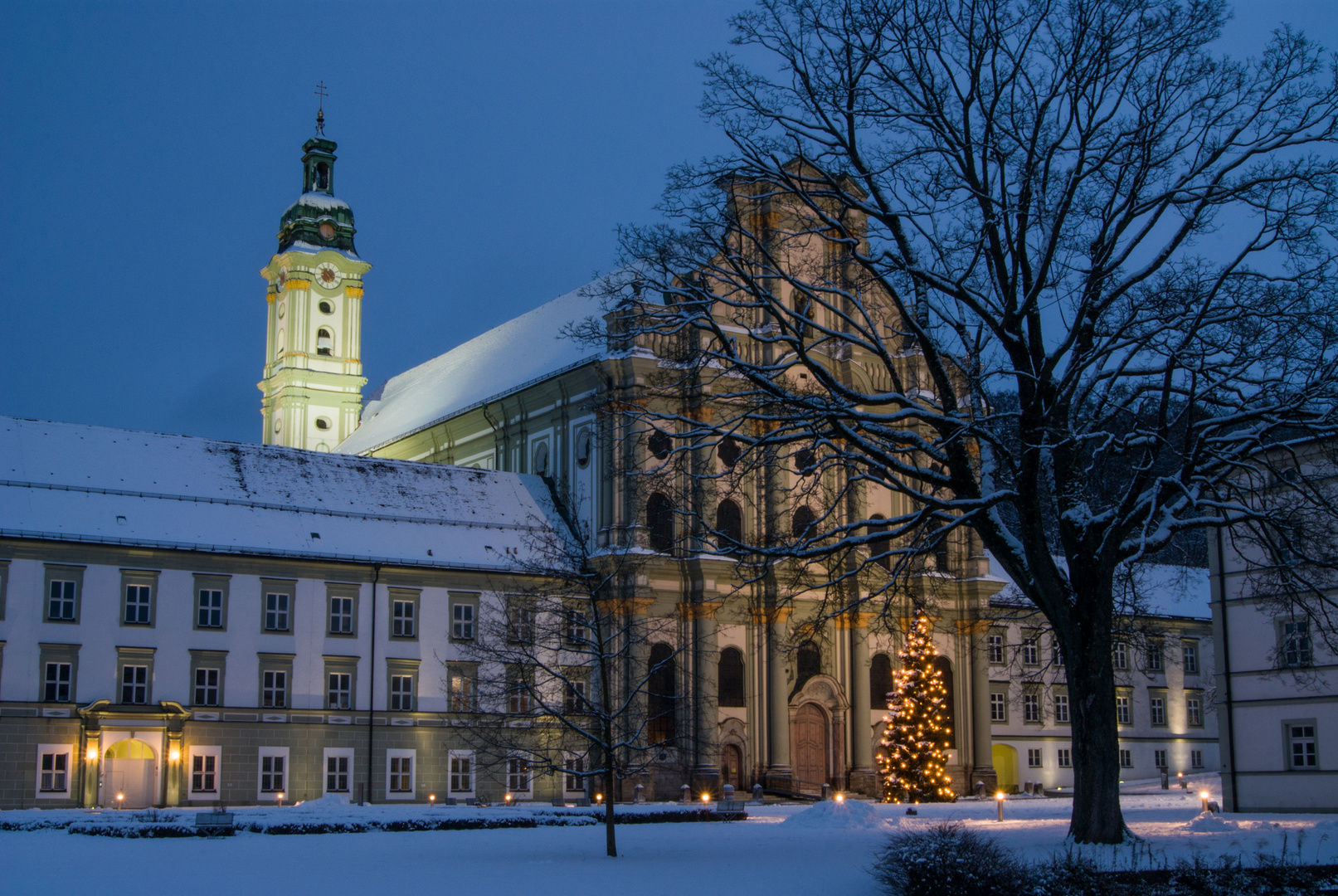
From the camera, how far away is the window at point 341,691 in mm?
46656

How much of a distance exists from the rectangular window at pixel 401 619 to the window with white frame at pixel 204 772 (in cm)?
675

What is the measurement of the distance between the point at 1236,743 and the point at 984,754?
20009mm

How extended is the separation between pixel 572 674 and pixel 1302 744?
61.3 feet

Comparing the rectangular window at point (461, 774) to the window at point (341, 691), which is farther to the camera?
the rectangular window at point (461, 774)

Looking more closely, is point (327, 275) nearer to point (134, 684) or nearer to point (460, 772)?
point (460, 772)

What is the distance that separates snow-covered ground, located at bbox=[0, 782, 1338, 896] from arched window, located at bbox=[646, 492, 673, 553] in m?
18.0

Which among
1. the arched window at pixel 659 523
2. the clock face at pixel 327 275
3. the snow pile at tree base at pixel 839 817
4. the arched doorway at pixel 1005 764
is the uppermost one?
the clock face at pixel 327 275

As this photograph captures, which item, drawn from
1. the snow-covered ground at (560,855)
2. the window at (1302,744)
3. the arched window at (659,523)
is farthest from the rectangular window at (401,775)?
the window at (1302,744)

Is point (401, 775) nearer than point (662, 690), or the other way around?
point (401, 775)

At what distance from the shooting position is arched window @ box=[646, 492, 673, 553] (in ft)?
173

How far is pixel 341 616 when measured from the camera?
155ft

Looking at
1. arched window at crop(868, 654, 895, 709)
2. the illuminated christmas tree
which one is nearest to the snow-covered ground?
the illuminated christmas tree

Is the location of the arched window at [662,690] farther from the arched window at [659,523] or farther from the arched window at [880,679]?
the arched window at [880,679]

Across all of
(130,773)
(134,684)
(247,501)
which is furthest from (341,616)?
(130,773)
